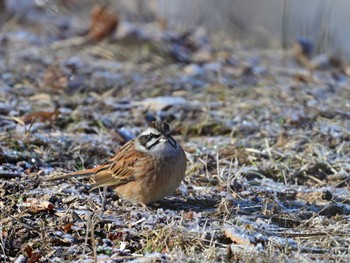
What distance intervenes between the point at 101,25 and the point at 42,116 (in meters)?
2.79

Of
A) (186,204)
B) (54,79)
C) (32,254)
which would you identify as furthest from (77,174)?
(54,79)

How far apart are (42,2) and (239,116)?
4.40 m

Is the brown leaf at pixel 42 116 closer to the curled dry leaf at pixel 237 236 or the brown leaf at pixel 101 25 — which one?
the brown leaf at pixel 101 25

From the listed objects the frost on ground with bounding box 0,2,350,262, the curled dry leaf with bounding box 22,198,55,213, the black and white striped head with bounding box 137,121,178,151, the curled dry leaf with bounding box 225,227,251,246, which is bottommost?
the frost on ground with bounding box 0,2,350,262

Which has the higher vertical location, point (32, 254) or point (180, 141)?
point (32, 254)

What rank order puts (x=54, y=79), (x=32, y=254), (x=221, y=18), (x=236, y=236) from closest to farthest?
(x=32, y=254)
(x=236, y=236)
(x=54, y=79)
(x=221, y=18)

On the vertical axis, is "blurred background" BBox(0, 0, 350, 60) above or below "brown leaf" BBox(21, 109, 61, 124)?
below

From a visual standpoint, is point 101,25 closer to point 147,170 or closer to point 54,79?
point 54,79

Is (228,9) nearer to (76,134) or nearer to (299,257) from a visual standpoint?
(76,134)

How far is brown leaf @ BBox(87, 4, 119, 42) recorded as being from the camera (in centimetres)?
959

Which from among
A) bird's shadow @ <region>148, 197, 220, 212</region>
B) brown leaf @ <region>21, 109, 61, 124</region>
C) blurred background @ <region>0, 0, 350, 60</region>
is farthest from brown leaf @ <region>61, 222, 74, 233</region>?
blurred background @ <region>0, 0, 350, 60</region>

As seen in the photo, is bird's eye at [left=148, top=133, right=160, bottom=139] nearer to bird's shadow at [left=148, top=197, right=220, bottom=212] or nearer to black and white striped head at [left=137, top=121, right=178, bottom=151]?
black and white striped head at [left=137, top=121, right=178, bottom=151]

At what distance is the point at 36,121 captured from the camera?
23.2 ft

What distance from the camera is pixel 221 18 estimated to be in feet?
38.8
